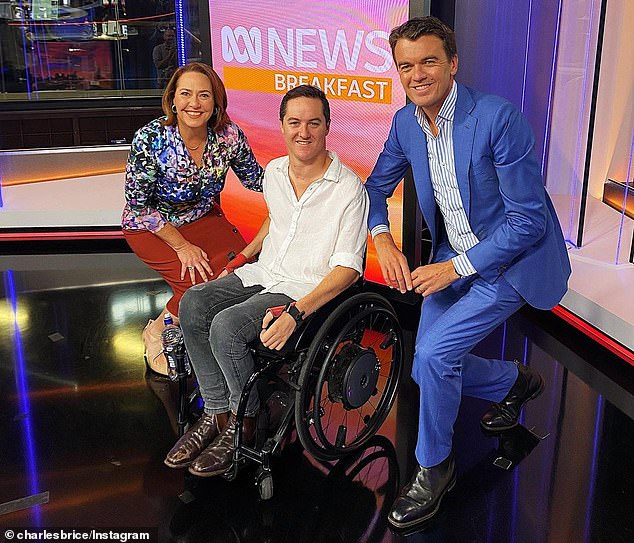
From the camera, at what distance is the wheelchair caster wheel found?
95.0 inches

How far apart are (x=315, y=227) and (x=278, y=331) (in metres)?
0.40

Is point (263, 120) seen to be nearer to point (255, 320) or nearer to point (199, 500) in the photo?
point (255, 320)

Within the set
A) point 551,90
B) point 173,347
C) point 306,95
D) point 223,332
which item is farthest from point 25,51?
point 223,332

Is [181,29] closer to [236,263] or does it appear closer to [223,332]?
[236,263]

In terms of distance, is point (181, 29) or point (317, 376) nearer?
point (317, 376)

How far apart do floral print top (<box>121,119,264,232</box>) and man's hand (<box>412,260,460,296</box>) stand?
1.05 meters

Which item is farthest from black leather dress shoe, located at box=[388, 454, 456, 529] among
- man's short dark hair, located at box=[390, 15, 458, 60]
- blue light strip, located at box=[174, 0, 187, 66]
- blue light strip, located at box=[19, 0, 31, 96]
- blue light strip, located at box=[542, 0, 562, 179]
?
blue light strip, located at box=[19, 0, 31, 96]

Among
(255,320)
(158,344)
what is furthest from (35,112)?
(255,320)

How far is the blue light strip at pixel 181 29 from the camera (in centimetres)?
444

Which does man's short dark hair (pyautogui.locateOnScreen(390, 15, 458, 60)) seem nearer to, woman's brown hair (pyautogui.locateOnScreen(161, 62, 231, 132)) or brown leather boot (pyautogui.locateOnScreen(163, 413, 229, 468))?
woman's brown hair (pyautogui.locateOnScreen(161, 62, 231, 132))

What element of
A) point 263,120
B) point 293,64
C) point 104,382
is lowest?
point 104,382

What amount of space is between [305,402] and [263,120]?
6.62 feet

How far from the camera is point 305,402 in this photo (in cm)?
233

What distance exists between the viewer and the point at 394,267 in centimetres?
235
